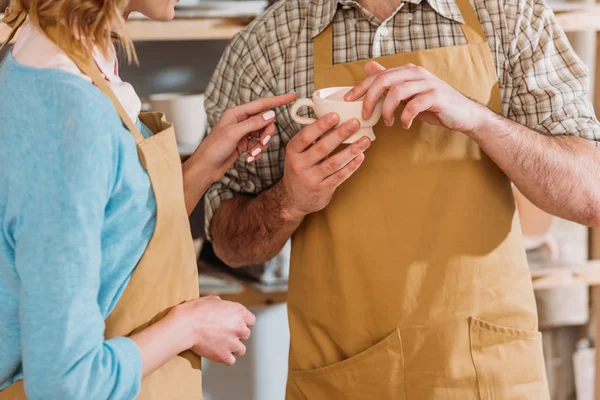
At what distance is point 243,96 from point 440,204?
46cm

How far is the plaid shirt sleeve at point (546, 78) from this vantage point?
1.30m

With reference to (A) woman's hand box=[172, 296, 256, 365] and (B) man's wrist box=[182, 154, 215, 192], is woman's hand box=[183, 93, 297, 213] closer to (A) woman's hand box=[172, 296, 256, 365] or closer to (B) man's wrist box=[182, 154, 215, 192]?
(B) man's wrist box=[182, 154, 215, 192]

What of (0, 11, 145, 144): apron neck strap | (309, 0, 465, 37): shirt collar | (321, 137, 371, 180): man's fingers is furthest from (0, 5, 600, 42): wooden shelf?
(0, 11, 145, 144): apron neck strap

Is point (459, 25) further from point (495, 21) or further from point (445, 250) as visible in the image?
point (445, 250)

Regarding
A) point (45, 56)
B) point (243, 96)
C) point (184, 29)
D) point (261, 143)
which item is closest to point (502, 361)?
point (261, 143)

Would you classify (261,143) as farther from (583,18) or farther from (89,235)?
(583,18)

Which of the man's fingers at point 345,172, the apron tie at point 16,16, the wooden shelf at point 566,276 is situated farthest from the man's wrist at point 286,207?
the wooden shelf at point 566,276

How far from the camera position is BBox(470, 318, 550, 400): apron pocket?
1276 millimetres

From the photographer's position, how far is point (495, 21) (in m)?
1.32

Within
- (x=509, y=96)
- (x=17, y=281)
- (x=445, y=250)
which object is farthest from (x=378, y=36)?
(x=17, y=281)

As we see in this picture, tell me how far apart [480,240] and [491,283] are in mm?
82

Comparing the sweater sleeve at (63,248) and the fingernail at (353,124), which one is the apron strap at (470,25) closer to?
the fingernail at (353,124)

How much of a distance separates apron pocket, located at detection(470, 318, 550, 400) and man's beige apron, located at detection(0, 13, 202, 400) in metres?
0.54

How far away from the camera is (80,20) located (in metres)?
0.84
